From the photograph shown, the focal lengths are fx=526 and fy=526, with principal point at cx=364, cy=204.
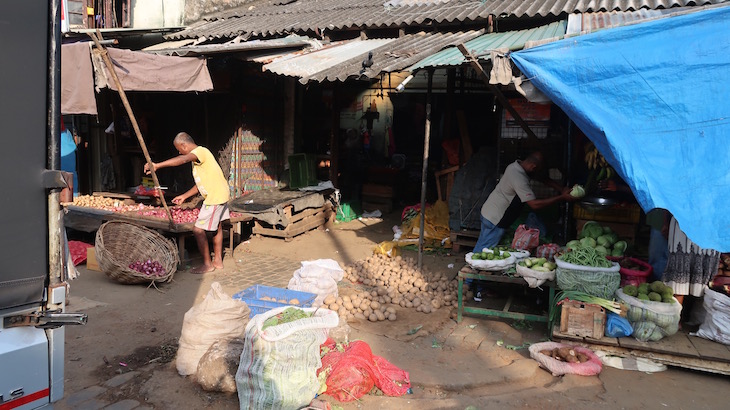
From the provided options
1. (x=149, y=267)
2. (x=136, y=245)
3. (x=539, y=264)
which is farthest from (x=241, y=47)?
(x=539, y=264)

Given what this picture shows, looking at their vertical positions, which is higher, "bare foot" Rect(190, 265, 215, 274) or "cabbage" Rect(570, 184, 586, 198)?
"cabbage" Rect(570, 184, 586, 198)

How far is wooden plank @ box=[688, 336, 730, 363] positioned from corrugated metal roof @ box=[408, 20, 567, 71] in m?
3.56

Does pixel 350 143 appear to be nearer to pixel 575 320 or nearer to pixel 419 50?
pixel 419 50

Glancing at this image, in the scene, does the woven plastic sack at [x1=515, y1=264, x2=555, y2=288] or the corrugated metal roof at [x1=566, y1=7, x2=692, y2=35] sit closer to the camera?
the woven plastic sack at [x1=515, y1=264, x2=555, y2=288]

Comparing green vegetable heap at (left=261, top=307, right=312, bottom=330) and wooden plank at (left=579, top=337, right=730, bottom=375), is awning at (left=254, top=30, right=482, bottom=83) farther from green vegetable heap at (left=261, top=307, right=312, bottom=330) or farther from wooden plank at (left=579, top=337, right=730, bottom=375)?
wooden plank at (left=579, top=337, right=730, bottom=375)

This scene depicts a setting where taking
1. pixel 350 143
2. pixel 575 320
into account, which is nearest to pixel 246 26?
pixel 350 143

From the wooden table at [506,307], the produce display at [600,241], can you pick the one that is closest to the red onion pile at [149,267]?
the wooden table at [506,307]

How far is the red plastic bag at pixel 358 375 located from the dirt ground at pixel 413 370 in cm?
7

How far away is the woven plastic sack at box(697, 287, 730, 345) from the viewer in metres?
4.65

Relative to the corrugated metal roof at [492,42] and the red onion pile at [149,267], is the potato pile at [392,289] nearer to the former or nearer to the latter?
the red onion pile at [149,267]

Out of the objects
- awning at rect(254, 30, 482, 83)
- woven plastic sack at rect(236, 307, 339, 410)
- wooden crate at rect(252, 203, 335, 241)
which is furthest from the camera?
wooden crate at rect(252, 203, 335, 241)

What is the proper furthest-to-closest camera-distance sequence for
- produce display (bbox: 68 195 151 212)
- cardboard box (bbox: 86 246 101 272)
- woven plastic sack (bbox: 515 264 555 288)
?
produce display (bbox: 68 195 151 212), cardboard box (bbox: 86 246 101 272), woven plastic sack (bbox: 515 264 555 288)

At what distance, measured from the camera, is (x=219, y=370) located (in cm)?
414

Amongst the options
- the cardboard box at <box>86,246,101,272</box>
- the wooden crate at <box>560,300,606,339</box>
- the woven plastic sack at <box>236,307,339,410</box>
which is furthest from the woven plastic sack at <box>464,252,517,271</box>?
the cardboard box at <box>86,246,101,272</box>
